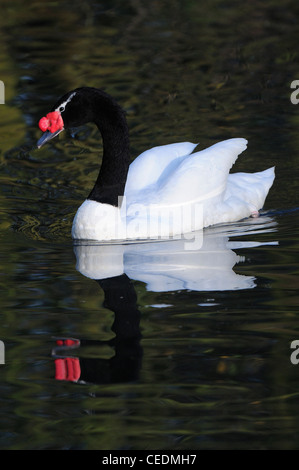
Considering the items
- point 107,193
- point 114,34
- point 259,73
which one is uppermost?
point 114,34

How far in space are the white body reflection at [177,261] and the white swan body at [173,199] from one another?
133 millimetres

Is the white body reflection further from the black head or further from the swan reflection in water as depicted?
the black head

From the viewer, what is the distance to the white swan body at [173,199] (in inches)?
332

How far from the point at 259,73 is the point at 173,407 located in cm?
847

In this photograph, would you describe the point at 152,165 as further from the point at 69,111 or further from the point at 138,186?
the point at 69,111

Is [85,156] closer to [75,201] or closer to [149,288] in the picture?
[75,201]

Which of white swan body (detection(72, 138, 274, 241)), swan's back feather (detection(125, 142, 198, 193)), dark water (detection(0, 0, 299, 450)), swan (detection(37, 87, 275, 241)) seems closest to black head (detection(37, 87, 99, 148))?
swan (detection(37, 87, 275, 241))

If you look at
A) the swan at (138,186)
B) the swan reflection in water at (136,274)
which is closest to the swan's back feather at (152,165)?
the swan at (138,186)

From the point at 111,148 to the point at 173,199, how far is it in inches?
28.1

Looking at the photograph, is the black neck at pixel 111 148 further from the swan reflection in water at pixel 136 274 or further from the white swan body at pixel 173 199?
the swan reflection in water at pixel 136 274

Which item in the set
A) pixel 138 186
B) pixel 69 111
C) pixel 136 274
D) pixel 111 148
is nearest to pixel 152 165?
pixel 138 186

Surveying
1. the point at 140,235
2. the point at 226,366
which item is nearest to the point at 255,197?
the point at 140,235

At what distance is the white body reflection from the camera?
7.25m

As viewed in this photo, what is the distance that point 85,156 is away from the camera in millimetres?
11188
